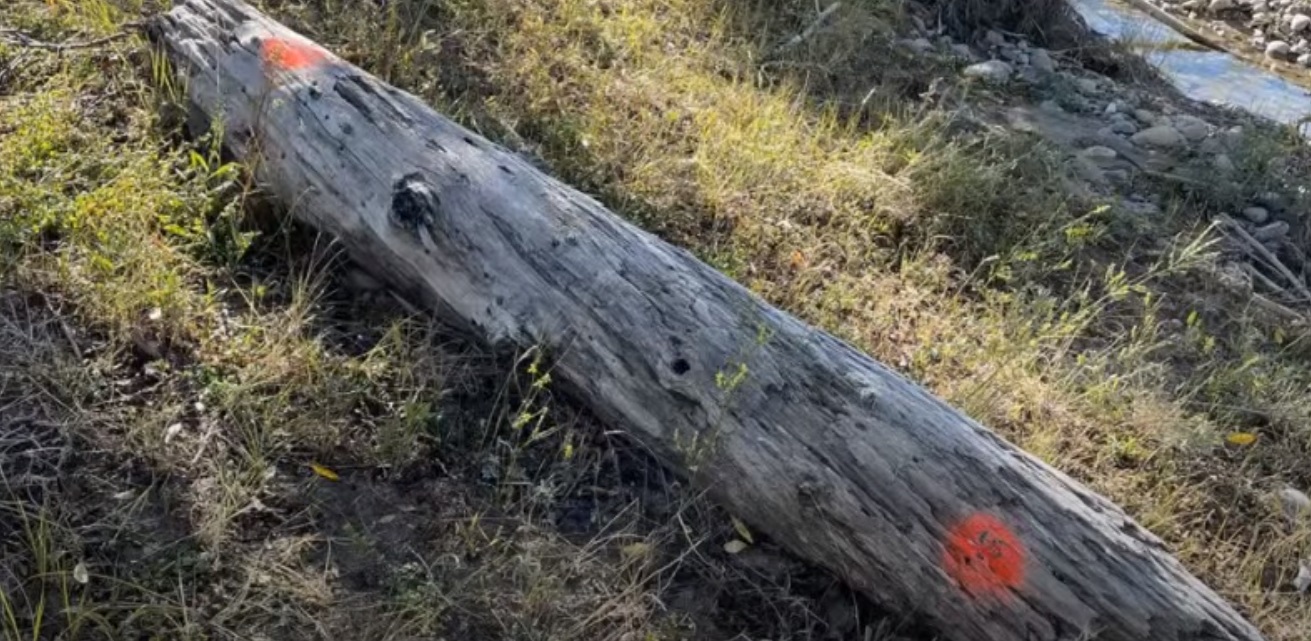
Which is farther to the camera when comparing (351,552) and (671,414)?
(671,414)

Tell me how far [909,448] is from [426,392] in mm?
1100

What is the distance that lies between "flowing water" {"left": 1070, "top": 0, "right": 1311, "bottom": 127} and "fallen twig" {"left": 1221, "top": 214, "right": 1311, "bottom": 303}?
2.06 meters

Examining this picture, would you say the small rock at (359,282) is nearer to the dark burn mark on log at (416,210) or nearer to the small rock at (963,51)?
the dark burn mark on log at (416,210)

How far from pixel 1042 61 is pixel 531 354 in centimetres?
376

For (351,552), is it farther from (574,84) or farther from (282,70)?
(574,84)

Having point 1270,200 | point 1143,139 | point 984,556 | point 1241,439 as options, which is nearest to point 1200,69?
point 1143,139

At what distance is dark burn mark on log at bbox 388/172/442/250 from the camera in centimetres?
284

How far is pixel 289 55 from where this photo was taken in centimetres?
323

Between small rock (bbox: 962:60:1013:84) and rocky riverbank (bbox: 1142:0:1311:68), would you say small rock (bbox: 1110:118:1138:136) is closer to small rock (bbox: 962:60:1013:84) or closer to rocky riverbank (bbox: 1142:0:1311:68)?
small rock (bbox: 962:60:1013:84)

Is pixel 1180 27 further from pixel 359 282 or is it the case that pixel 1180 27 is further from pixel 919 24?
pixel 359 282

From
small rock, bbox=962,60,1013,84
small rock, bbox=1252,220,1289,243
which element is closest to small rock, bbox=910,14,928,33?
small rock, bbox=962,60,1013,84

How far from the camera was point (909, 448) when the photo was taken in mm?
2502

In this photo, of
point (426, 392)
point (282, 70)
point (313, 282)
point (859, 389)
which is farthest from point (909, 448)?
point (282, 70)

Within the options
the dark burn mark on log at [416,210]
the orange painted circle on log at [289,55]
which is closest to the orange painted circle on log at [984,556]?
the dark burn mark on log at [416,210]
